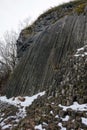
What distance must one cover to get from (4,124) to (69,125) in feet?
12.7

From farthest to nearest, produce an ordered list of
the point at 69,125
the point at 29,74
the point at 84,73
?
the point at 29,74, the point at 84,73, the point at 69,125

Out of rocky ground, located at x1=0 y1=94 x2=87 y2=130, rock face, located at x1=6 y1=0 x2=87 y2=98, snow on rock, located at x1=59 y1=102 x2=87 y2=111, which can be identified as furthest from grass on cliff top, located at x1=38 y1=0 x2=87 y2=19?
snow on rock, located at x1=59 y1=102 x2=87 y2=111

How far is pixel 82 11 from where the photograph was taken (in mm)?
17609

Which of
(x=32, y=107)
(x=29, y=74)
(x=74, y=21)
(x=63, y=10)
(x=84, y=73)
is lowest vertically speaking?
(x=32, y=107)

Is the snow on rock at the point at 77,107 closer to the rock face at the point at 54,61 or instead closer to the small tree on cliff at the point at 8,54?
the rock face at the point at 54,61

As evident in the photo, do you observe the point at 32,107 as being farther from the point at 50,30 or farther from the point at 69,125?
the point at 50,30

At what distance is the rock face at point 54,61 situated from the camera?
13062 millimetres

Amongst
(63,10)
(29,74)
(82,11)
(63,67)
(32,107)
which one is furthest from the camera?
(63,10)

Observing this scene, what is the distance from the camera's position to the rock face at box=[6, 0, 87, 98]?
13062mm

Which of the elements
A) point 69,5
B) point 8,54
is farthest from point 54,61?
point 8,54

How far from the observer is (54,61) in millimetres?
16562

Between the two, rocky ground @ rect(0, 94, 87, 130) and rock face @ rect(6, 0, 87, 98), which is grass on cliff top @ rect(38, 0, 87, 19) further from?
rocky ground @ rect(0, 94, 87, 130)

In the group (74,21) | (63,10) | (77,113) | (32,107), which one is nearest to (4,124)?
(32,107)

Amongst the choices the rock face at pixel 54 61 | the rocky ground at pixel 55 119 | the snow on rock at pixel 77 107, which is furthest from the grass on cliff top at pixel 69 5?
the snow on rock at pixel 77 107
